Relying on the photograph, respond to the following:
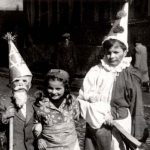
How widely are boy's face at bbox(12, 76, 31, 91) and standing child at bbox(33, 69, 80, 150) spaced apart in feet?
0.66

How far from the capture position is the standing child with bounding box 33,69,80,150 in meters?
4.43

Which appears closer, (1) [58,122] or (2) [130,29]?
(1) [58,122]

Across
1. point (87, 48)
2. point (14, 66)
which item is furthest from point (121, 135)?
point (87, 48)

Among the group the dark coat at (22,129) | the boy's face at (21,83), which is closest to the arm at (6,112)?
the dark coat at (22,129)

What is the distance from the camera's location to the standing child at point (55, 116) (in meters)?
4.43

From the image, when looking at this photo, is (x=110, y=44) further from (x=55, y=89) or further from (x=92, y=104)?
(x=55, y=89)

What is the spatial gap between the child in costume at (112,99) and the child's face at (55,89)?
1.02 ft

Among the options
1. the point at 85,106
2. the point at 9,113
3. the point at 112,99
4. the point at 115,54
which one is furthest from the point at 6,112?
the point at 115,54

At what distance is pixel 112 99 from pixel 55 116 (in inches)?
24.3

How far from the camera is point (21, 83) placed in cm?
454

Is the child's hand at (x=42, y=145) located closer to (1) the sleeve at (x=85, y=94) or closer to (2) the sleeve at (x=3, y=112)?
(2) the sleeve at (x=3, y=112)

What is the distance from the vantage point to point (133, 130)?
15.4ft

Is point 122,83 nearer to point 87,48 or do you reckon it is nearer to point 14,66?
point 14,66

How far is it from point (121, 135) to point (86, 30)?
11.2 m
